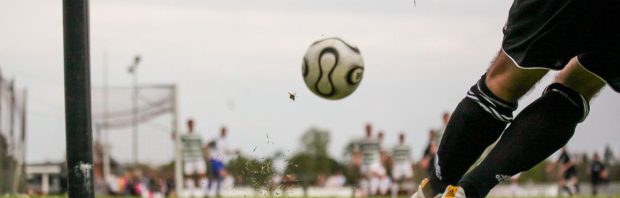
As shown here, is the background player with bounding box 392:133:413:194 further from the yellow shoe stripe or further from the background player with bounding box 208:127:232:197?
the yellow shoe stripe

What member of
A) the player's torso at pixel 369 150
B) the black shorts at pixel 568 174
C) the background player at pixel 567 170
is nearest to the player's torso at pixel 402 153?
the player's torso at pixel 369 150

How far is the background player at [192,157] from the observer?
74.2 feet

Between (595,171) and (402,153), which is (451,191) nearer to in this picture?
(402,153)

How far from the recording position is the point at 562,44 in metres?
3.65

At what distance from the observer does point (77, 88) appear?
4133 millimetres

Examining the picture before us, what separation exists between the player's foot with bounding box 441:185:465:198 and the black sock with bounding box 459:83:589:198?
0.02 meters

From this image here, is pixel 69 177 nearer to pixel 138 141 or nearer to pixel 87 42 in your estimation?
pixel 87 42

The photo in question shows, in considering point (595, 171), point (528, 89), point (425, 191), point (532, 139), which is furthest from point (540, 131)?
point (595, 171)

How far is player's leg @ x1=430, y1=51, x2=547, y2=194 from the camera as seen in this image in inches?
152

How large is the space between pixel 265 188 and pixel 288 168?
328 millimetres

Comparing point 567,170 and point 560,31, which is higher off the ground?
point 560,31

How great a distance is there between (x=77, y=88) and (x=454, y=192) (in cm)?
152

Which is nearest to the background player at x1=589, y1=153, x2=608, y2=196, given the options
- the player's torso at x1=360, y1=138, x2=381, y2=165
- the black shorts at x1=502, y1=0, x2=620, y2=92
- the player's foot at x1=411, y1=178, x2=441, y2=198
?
the player's torso at x1=360, y1=138, x2=381, y2=165

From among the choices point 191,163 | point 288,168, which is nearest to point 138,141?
point 191,163
